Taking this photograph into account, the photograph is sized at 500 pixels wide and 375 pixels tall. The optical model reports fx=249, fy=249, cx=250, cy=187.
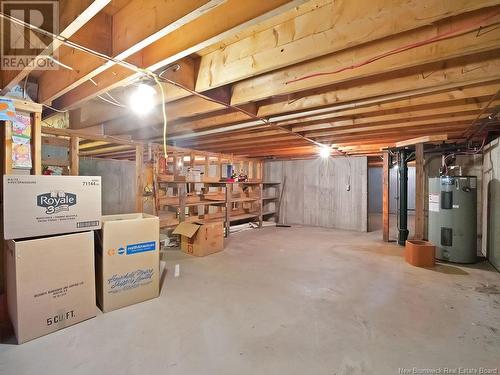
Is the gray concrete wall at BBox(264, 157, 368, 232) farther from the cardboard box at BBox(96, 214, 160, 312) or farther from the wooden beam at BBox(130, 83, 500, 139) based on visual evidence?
the cardboard box at BBox(96, 214, 160, 312)

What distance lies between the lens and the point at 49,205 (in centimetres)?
185

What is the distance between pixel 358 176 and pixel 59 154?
6846 millimetres

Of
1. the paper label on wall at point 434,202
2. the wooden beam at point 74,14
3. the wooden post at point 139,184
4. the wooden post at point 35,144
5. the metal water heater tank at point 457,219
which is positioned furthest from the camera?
the wooden post at point 139,184

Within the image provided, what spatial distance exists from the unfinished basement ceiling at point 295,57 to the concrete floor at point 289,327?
73.0 inches

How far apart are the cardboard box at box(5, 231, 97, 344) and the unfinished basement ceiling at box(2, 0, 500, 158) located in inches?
48.1

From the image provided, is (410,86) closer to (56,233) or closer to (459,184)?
(459,184)

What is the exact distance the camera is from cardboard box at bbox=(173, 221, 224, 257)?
12.5ft

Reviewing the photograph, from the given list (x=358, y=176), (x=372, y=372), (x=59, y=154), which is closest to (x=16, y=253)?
(x=372, y=372)

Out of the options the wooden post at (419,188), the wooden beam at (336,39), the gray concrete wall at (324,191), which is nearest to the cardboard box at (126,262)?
the wooden beam at (336,39)

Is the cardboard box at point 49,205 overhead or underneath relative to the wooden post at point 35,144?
underneath

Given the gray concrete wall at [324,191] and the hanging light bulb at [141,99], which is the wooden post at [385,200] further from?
the hanging light bulb at [141,99]

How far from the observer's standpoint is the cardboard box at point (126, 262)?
212 cm

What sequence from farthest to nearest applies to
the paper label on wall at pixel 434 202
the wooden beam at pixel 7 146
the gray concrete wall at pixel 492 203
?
the paper label on wall at pixel 434 202
the gray concrete wall at pixel 492 203
the wooden beam at pixel 7 146

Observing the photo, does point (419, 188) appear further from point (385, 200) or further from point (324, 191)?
point (324, 191)
